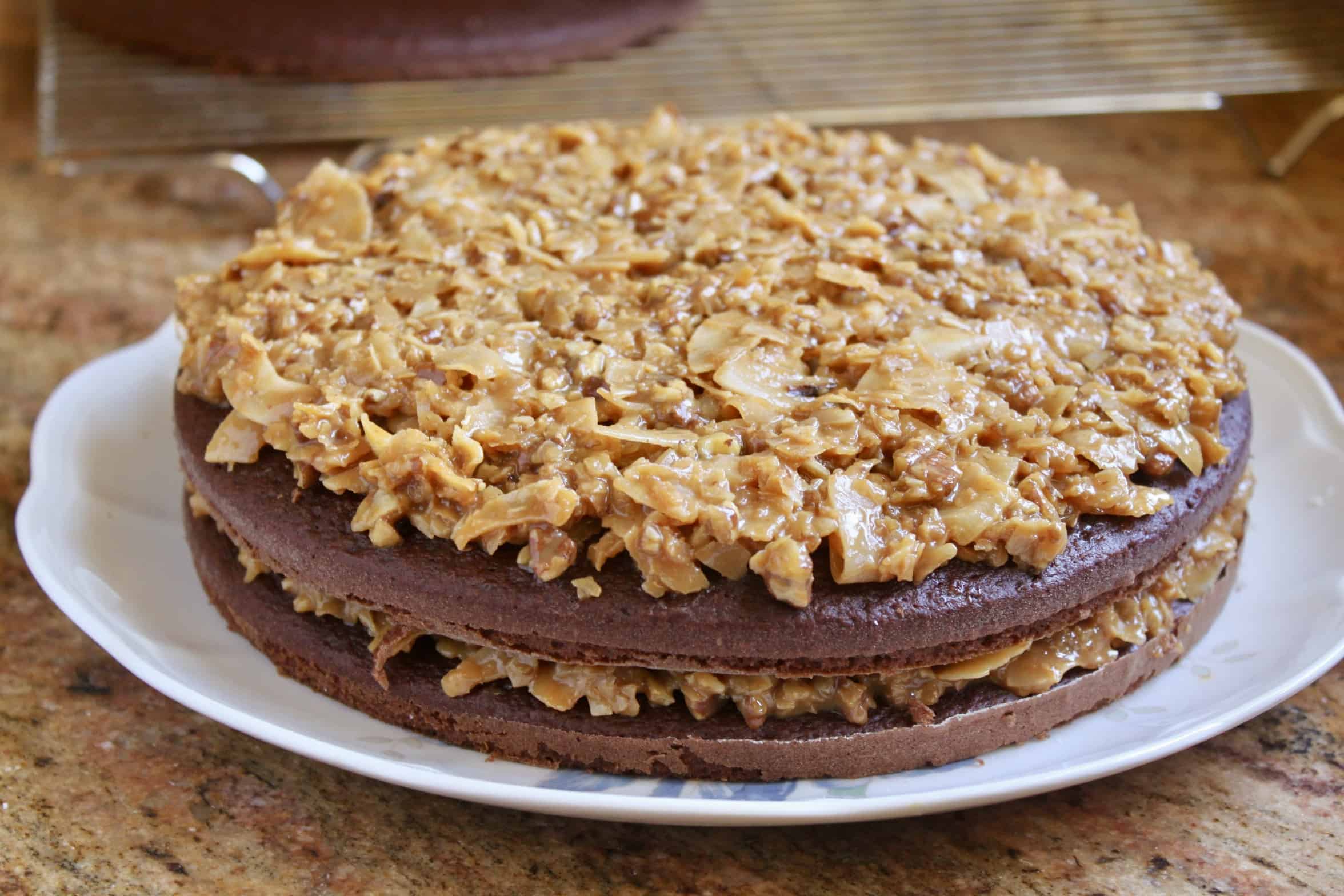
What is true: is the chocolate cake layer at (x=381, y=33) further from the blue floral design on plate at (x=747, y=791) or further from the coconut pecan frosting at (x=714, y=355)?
the blue floral design on plate at (x=747, y=791)


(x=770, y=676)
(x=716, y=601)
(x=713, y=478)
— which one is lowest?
(x=770, y=676)

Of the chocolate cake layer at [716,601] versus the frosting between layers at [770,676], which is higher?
the chocolate cake layer at [716,601]

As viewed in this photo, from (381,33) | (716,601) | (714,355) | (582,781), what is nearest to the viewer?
(716,601)

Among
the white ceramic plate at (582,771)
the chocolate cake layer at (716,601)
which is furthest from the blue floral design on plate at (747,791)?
the chocolate cake layer at (716,601)

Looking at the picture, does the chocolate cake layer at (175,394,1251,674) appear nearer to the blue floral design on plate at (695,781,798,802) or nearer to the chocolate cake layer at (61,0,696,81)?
the blue floral design on plate at (695,781,798,802)

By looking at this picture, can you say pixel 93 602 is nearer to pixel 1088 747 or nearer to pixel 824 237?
pixel 824 237

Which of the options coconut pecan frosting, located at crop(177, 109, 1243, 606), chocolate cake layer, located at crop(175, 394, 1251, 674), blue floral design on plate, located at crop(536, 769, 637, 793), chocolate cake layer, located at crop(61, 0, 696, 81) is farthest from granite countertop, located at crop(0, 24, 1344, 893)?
chocolate cake layer, located at crop(61, 0, 696, 81)

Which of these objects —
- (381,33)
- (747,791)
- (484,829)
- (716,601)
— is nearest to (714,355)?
(716,601)

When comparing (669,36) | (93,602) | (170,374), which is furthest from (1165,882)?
(669,36)

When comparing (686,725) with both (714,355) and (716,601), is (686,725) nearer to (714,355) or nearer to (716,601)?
(716,601)
